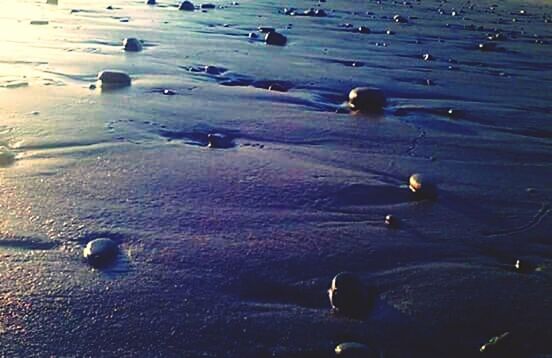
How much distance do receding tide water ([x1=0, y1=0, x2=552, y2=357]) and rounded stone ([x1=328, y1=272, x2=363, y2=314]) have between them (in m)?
0.04

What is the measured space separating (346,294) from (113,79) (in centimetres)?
384

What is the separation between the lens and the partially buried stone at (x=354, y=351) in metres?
1.91

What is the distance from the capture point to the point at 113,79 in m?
5.42

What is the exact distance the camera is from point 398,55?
26.2ft

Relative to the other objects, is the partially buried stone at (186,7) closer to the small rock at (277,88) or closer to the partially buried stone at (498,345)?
the small rock at (277,88)

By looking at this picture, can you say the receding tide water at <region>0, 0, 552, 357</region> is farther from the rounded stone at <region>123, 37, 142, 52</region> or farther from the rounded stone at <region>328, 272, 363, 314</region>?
the rounded stone at <region>123, 37, 142, 52</region>

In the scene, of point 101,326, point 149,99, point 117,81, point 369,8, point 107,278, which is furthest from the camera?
point 369,8

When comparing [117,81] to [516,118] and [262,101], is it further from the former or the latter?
[516,118]

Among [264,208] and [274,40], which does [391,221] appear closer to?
[264,208]

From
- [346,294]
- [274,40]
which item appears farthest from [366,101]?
[274,40]

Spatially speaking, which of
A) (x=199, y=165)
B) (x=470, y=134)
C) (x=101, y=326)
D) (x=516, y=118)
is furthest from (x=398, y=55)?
(x=101, y=326)

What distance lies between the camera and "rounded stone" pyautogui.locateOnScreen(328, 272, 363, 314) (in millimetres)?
2195

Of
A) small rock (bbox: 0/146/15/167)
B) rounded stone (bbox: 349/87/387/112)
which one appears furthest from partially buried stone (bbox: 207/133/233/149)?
rounded stone (bbox: 349/87/387/112)

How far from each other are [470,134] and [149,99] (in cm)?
251
